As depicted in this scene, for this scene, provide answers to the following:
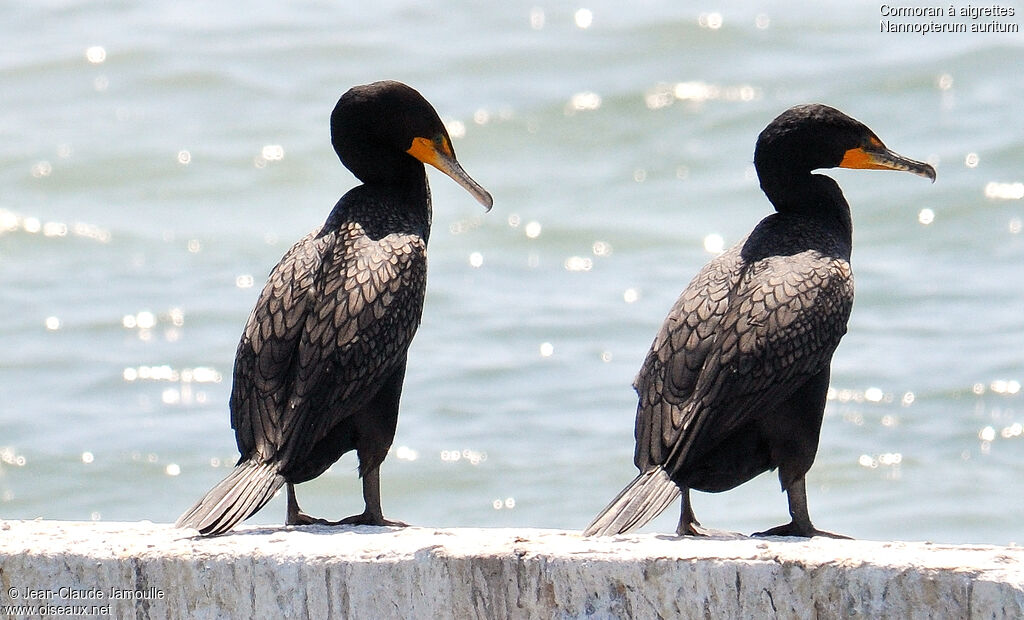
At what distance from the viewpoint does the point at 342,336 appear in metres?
6.73

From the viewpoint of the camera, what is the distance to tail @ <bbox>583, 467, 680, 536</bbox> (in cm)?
615

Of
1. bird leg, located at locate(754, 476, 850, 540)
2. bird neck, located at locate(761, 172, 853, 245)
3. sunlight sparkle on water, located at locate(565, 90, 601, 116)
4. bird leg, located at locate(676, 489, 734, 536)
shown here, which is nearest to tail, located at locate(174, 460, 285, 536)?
bird leg, located at locate(676, 489, 734, 536)

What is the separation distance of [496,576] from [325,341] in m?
1.34

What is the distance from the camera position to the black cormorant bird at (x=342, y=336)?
6.60 metres

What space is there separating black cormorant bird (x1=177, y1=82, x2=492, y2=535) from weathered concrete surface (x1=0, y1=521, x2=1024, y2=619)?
345 millimetres

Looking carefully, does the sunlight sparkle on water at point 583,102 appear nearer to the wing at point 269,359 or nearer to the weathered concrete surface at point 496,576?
the wing at point 269,359

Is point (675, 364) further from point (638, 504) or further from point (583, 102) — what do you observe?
point (583, 102)

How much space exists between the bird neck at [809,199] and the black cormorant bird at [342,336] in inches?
44.0

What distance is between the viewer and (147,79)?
78.2 ft

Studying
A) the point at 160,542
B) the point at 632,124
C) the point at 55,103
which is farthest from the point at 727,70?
the point at 160,542

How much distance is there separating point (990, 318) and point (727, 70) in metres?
7.39

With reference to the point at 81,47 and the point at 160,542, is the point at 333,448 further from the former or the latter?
Answer: the point at 81,47

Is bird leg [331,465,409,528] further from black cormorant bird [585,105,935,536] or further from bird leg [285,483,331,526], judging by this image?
black cormorant bird [585,105,935,536]

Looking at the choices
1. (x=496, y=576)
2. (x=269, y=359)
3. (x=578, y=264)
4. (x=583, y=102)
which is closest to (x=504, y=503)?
(x=578, y=264)
